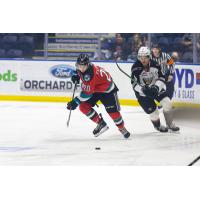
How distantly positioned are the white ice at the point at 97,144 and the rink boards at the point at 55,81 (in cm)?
35

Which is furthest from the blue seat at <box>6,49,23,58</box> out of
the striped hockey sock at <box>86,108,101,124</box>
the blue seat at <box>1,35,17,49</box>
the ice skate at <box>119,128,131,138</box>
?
the ice skate at <box>119,128,131,138</box>

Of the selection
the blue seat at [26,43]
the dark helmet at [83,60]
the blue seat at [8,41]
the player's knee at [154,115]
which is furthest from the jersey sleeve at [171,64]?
the blue seat at [8,41]

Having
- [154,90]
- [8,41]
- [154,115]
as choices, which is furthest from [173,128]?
[8,41]

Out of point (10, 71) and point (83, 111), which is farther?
point (10, 71)

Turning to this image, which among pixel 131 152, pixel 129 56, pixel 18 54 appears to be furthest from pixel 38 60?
pixel 131 152

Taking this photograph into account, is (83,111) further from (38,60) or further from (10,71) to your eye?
(10,71)

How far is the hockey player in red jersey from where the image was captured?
7.32m

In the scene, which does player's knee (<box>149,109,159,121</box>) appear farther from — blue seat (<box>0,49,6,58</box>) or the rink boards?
blue seat (<box>0,49,6,58</box>)

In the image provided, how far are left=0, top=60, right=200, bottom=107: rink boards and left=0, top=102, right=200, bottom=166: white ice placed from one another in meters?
0.35

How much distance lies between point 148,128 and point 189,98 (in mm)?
1018

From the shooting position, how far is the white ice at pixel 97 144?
698cm

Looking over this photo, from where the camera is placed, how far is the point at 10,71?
1011cm

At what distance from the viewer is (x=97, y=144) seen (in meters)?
7.38

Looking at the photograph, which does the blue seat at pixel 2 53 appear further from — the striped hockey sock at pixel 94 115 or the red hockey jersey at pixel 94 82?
the striped hockey sock at pixel 94 115
